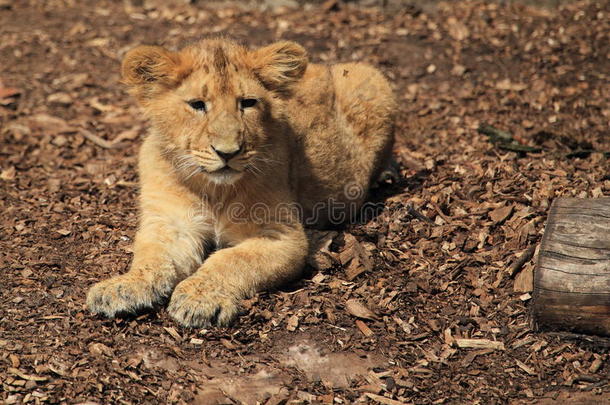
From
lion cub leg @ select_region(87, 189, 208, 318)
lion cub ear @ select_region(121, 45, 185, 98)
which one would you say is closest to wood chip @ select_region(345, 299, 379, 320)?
lion cub leg @ select_region(87, 189, 208, 318)

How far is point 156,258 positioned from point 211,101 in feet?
4.16

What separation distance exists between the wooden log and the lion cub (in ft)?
6.32

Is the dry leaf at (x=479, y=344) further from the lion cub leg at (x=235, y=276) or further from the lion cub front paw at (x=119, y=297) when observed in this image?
the lion cub front paw at (x=119, y=297)

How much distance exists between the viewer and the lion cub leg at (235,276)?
515 centimetres

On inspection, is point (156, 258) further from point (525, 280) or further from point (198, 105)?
point (525, 280)

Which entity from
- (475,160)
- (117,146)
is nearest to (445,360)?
(475,160)

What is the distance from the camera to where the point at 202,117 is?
5.31 meters

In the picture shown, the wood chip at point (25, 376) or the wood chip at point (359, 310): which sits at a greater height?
the wood chip at point (25, 376)

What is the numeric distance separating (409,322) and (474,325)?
19.3 inches

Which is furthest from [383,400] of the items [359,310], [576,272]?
[576,272]

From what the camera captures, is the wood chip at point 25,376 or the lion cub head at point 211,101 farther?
the lion cub head at point 211,101

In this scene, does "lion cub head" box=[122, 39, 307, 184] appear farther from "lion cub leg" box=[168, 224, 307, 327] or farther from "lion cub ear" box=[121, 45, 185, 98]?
"lion cub leg" box=[168, 224, 307, 327]

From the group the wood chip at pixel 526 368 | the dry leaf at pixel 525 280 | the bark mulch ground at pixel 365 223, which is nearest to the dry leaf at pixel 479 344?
the bark mulch ground at pixel 365 223

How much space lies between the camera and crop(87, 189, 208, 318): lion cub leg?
16.7ft
